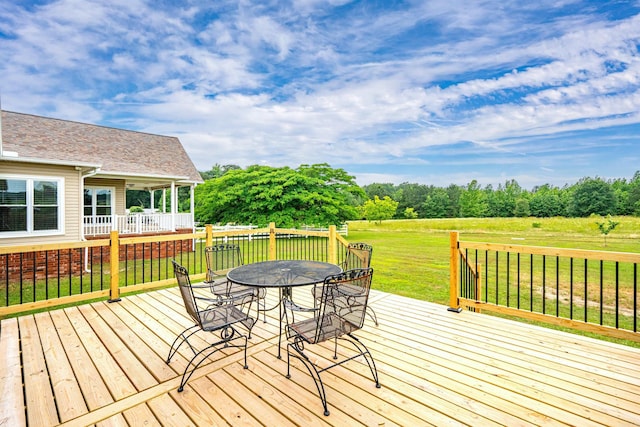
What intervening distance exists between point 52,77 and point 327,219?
605 inches

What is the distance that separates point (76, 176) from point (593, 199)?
42343 mm

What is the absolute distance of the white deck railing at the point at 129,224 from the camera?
1077 centimetres

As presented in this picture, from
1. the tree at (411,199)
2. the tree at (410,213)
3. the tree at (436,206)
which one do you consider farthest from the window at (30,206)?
the tree at (436,206)

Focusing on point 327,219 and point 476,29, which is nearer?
point 476,29

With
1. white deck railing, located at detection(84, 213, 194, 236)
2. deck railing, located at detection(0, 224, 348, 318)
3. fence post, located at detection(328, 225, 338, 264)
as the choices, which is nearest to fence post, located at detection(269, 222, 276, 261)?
deck railing, located at detection(0, 224, 348, 318)

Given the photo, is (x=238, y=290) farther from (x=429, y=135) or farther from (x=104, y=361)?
(x=429, y=135)

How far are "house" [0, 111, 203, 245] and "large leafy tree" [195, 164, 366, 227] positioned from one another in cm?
455

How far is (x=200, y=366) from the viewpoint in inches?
103

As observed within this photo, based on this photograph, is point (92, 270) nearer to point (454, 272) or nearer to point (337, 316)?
point (337, 316)

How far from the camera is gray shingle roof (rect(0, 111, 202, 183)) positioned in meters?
9.41

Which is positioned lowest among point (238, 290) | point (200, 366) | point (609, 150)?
point (200, 366)

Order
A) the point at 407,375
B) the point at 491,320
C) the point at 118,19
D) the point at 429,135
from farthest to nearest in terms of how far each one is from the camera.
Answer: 1. the point at 429,135
2. the point at 118,19
3. the point at 491,320
4. the point at 407,375

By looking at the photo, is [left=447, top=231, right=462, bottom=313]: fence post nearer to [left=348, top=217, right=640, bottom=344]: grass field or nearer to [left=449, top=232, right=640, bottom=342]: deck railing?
→ [left=449, top=232, right=640, bottom=342]: deck railing

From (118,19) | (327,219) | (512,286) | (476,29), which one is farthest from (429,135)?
(118,19)
